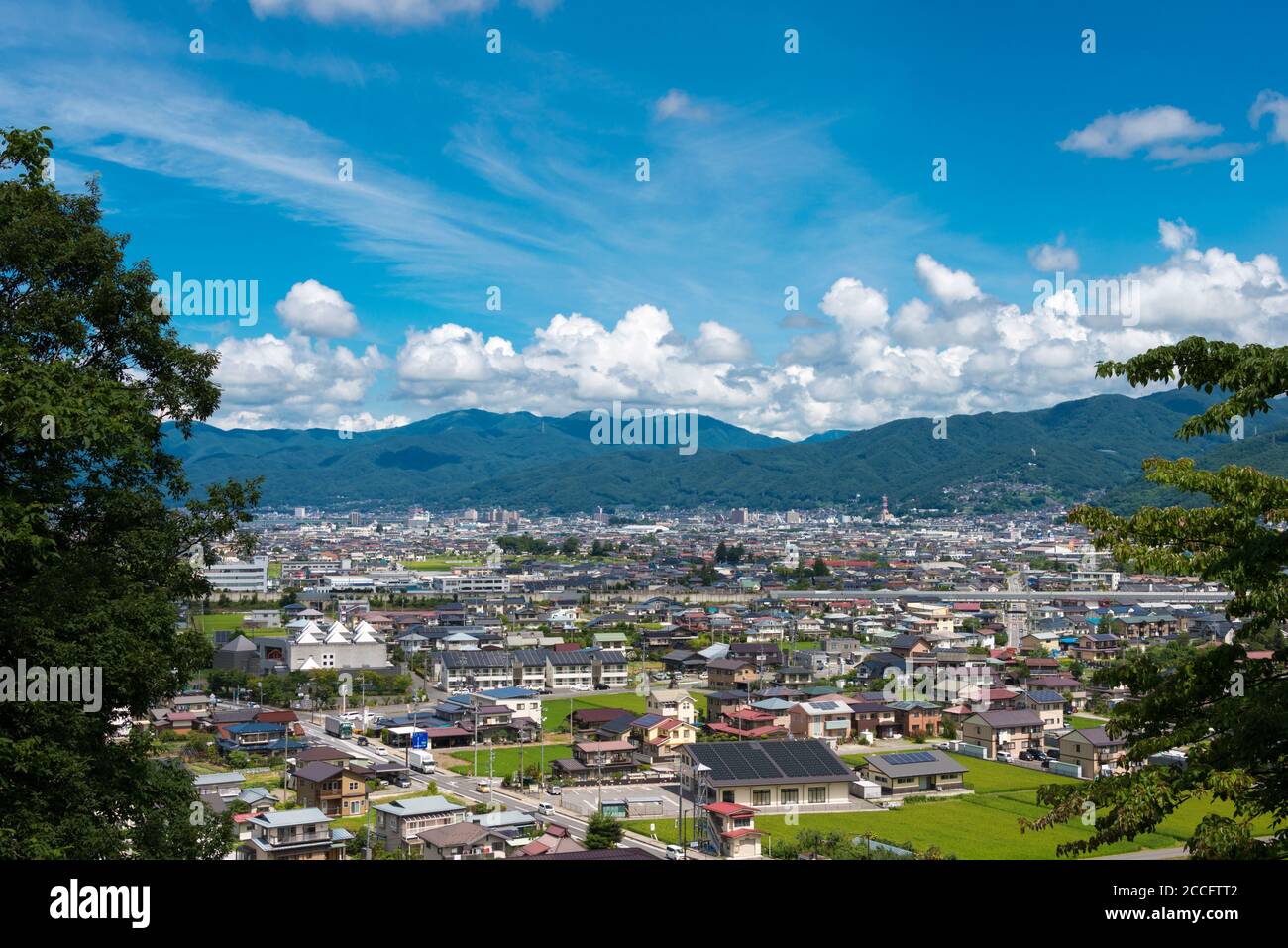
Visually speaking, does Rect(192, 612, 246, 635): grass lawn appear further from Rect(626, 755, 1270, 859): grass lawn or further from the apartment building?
Rect(626, 755, 1270, 859): grass lawn

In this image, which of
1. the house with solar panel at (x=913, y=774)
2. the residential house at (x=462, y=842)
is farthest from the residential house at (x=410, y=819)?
the house with solar panel at (x=913, y=774)

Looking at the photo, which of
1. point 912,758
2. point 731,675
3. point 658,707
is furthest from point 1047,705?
point 658,707

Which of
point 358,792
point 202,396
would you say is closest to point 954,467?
point 358,792

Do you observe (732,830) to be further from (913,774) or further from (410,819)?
(913,774)

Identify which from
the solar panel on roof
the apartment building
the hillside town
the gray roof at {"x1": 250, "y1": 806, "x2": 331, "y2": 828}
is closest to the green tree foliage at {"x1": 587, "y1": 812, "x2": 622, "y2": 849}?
the hillside town
